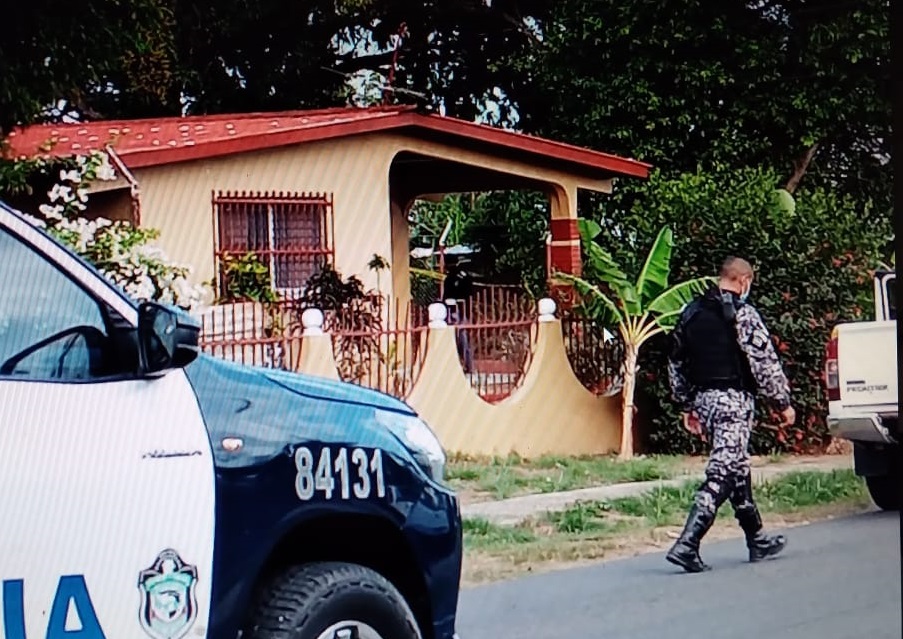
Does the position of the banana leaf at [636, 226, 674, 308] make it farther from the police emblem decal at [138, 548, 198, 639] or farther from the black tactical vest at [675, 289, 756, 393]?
the police emblem decal at [138, 548, 198, 639]

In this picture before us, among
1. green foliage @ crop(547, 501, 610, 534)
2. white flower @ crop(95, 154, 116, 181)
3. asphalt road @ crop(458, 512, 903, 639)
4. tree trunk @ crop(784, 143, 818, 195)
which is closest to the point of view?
asphalt road @ crop(458, 512, 903, 639)

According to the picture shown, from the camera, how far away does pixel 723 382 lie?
Result: 607cm

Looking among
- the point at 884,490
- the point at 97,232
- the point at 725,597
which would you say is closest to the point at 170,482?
the point at 725,597

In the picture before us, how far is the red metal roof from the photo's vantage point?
706 centimetres

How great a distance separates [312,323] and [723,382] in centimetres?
242

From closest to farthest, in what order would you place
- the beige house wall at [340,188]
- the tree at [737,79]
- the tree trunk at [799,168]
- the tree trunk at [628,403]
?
the tree at [737,79] → the tree trunk at [799,168] → the beige house wall at [340,188] → the tree trunk at [628,403]

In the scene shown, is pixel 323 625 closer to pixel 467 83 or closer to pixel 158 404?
pixel 158 404

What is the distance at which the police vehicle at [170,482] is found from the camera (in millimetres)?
2930

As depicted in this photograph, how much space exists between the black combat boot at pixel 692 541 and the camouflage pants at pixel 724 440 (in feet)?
0.13

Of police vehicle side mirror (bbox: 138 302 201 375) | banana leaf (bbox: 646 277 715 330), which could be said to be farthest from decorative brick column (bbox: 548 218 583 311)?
police vehicle side mirror (bbox: 138 302 201 375)

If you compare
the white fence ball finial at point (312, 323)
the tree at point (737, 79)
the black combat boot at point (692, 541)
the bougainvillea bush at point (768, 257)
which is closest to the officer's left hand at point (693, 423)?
the black combat boot at point (692, 541)

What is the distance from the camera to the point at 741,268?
19.9 feet

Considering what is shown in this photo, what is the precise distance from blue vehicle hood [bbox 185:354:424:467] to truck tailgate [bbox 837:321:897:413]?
369 cm

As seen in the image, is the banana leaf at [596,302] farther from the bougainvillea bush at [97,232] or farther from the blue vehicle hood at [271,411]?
the blue vehicle hood at [271,411]
